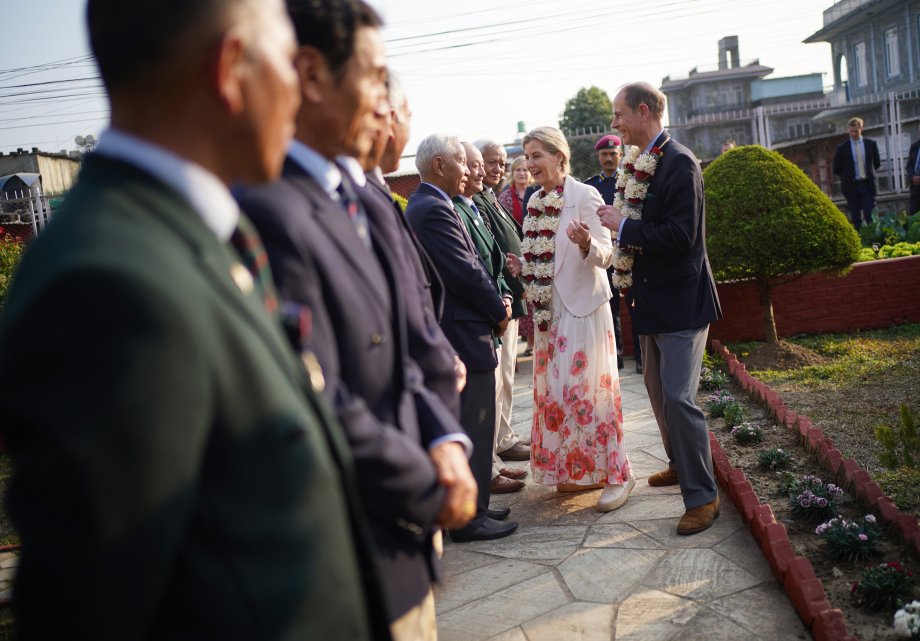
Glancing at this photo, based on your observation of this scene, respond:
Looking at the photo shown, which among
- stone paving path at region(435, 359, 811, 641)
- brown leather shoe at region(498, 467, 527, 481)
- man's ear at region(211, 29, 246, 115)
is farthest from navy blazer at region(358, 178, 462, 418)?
brown leather shoe at region(498, 467, 527, 481)

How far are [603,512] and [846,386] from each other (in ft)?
12.1

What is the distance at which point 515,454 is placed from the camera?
6.91 meters

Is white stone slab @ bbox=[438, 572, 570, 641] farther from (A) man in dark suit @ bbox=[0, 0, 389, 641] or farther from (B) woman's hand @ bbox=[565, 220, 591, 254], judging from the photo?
(A) man in dark suit @ bbox=[0, 0, 389, 641]

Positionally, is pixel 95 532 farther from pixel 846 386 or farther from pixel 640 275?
pixel 846 386

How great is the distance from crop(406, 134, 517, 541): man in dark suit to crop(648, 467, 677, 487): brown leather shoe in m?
1.16

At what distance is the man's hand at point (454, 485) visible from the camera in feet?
6.06

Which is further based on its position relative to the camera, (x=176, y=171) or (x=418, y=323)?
(x=418, y=323)

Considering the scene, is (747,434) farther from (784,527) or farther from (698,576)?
(698,576)

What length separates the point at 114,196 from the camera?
122 cm

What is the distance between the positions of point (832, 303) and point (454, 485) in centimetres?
946

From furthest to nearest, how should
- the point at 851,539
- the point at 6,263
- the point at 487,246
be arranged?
1. the point at 6,263
2. the point at 487,246
3. the point at 851,539

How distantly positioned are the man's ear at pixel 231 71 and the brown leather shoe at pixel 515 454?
228 inches

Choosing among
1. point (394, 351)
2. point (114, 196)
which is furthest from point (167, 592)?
point (394, 351)

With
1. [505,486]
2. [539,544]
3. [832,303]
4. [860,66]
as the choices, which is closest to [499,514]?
[539,544]
